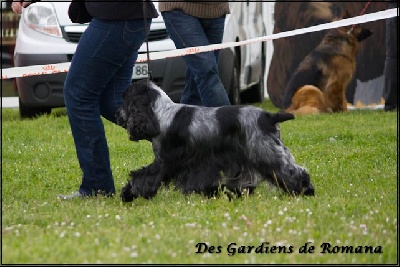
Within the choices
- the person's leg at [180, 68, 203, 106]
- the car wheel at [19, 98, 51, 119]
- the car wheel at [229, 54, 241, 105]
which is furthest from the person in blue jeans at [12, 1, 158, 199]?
the car wheel at [19, 98, 51, 119]

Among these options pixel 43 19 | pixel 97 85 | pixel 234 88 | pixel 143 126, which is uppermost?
pixel 97 85

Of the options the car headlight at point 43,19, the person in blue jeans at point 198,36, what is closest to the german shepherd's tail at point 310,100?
the car headlight at point 43,19

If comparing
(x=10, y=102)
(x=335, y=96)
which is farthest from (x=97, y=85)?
(x=10, y=102)

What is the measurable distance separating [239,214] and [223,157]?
79cm

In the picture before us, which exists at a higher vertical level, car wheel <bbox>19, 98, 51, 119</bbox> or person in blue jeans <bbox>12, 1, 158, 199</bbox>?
person in blue jeans <bbox>12, 1, 158, 199</bbox>

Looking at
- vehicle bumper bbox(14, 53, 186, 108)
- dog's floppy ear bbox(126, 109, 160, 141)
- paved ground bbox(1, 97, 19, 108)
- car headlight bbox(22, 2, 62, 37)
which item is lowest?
paved ground bbox(1, 97, 19, 108)

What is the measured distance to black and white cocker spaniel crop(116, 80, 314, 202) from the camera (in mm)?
6734

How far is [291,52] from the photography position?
15.9 metres

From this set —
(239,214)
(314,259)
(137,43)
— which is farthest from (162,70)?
(314,259)

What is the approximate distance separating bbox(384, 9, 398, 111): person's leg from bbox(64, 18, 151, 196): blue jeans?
7.29 m

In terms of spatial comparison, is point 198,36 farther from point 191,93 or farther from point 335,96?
point 335,96

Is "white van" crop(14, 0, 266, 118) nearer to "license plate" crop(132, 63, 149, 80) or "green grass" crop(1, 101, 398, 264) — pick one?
"license plate" crop(132, 63, 149, 80)

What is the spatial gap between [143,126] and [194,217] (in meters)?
0.95

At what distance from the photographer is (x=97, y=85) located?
6.86 metres
